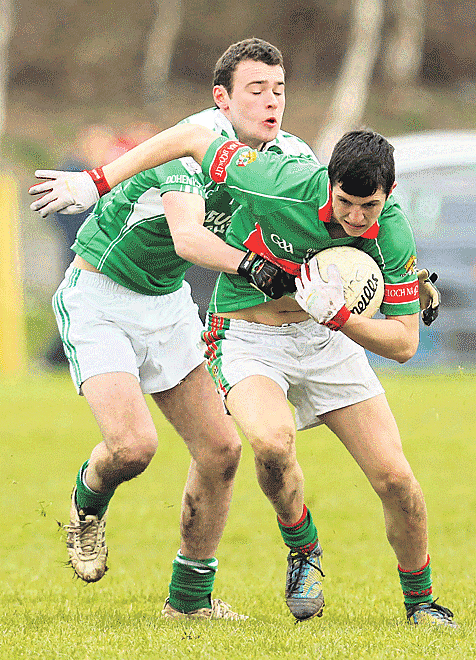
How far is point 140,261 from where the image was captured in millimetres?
5539

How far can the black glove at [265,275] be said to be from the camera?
4.51 meters

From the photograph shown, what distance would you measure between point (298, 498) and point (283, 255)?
1138 millimetres

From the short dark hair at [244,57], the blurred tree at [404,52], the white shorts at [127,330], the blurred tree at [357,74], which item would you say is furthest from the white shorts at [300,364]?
the blurred tree at [404,52]

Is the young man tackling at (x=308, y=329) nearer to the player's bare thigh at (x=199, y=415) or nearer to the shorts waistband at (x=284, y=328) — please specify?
the shorts waistband at (x=284, y=328)

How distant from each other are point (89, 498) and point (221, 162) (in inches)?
75.8

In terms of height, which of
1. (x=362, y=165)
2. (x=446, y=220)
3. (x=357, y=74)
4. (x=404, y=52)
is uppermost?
(x=404, y=52)

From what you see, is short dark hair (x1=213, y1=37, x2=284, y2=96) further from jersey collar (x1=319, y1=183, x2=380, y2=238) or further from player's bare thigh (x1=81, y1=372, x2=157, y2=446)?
player's bare thigh (x1=81, y1=372, x2=157, y2=446)

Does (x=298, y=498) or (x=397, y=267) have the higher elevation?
(x=397, y=267)

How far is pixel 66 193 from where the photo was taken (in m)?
4.80

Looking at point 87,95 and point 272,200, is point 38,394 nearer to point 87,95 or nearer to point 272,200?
point 272,200

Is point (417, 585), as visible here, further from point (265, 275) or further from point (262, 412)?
point (265, 275)

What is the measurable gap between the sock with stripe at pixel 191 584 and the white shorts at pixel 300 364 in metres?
0.93

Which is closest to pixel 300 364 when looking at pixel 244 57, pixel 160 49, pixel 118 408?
pixel 118 408

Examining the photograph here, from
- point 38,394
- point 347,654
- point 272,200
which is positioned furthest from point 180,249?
point 38,394
